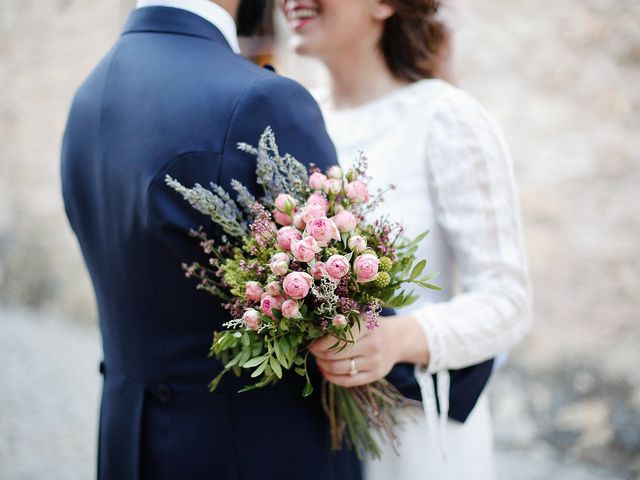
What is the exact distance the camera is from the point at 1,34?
5.77 metres

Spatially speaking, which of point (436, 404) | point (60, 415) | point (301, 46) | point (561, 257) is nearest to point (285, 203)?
point (436, 404)

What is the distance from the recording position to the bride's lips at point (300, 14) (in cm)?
186

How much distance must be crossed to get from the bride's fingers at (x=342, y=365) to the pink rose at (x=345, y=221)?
33cm

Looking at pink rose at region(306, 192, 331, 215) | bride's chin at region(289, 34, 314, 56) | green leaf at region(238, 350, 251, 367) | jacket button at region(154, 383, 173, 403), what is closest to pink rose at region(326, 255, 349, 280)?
pink rose at region(306, 192, 331, 215)

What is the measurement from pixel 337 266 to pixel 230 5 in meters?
0.67

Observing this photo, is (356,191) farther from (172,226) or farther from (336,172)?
(172,226)

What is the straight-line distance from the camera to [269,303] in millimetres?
974

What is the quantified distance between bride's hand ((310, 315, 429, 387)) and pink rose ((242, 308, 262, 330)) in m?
0.19

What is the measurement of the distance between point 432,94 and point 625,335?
2806 millimetres

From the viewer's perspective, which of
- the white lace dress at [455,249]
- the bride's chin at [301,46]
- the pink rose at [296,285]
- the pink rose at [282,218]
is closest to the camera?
the pink rose at [296,285]

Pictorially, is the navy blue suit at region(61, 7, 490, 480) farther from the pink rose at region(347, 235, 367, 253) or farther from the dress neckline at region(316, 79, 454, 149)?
the dress neckline at region(316, 79, 454, 149)

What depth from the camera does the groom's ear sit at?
1.90 m

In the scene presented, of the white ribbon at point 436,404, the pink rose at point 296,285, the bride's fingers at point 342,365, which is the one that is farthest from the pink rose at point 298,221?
the white ribbon at point 436,404

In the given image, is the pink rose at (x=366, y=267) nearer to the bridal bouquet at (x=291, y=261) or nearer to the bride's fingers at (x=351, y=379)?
the bridal bouquet at (x=291, y=261)
